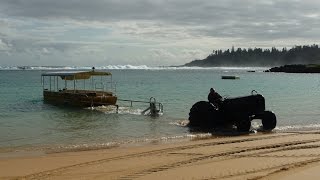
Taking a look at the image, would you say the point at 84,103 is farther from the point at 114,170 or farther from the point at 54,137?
the point at 114,170

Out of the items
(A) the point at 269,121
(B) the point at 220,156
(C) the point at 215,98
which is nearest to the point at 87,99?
(C) the point at 215,98

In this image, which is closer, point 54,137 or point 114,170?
point 114,170

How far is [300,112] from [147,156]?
19.0m

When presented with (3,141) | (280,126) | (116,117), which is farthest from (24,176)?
(116,117)

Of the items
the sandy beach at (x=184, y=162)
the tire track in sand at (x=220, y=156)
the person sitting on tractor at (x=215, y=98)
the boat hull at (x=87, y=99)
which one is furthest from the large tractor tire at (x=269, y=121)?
the boat hull at (x=87, y=99)

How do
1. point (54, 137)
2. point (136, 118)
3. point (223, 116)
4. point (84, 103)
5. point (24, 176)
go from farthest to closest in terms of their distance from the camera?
1. point (84, 103)
2. point (136, 118)
3. point (223, 116)
4. point (54, 137)
5. point (24, 176)

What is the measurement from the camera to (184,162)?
12.2 m

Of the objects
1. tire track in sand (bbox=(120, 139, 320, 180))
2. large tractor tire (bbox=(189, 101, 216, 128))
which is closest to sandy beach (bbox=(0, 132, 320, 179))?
tire track in sand (bbox=(120, 139, 320, 180))

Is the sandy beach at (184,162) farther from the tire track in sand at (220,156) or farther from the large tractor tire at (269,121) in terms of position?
the large tractor tire at (269,121)

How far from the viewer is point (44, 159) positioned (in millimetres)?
13531

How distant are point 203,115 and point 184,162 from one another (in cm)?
977

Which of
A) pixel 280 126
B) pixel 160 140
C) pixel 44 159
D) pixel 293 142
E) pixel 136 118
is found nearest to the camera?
pixel 44 159

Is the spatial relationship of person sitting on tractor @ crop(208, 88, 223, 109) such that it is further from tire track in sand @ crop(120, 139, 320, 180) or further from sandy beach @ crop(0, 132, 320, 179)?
tire track in sand @ crop(120, 139, 320, 180)

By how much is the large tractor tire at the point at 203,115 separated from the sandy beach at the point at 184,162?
17.5 ft
